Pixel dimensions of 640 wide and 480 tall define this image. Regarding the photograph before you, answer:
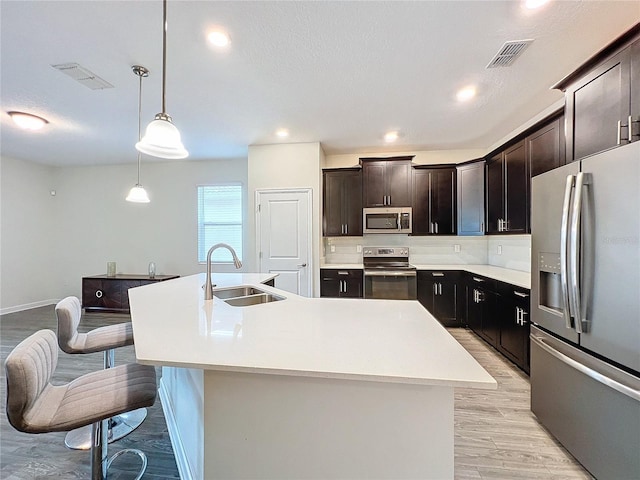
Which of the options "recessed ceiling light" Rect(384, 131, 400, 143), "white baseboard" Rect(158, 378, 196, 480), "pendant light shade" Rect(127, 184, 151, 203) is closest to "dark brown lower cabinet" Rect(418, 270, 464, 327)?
"recessed ceiling light" Rect(384, 131, 400, 143)

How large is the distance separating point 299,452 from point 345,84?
2.81 meters

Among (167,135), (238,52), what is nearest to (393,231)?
(238,52)

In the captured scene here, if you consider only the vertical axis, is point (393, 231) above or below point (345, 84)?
below

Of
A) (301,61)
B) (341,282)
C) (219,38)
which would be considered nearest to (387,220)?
(341,282)

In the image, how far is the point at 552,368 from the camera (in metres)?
1.85

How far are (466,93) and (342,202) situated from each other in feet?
7.39

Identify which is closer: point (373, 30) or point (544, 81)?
point (373, 30)

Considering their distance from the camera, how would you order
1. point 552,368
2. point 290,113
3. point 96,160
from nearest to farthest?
point 552,368
point 290,113
point 96,160

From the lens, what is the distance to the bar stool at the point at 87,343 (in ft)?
5.87

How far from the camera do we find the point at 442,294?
4.18m

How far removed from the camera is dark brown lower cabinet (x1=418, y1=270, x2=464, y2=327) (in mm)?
4156

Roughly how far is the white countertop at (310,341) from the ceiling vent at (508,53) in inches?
81.3

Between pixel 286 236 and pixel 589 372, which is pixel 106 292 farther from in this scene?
pixel 589 372

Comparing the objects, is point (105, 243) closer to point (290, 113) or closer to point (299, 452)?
point (290, 113)
